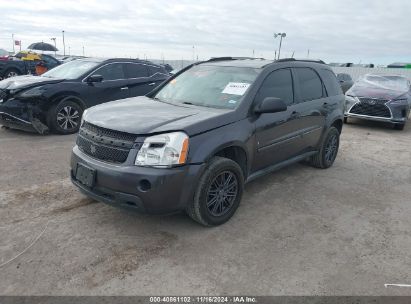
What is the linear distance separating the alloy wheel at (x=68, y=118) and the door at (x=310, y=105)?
15.7 ft

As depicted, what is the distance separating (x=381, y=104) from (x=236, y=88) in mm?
7303

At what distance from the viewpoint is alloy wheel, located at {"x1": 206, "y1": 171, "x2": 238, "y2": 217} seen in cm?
358

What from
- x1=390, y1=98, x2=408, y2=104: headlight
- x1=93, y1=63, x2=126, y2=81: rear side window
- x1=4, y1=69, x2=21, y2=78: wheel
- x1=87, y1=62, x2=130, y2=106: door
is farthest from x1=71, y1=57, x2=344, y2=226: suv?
x1=4, y1=69, x2=21, y2=78: wheel

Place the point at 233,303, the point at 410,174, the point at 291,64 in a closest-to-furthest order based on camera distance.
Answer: the point at 233,303 → the point at 291,64 → the point at 410,174

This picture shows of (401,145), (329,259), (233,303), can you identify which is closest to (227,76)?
(329,259)

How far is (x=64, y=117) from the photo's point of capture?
7.36 metres

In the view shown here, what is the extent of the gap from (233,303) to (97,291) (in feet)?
3.35

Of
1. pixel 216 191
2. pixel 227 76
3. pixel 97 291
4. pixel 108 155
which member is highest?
pixel 227 76

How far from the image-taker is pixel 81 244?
3262 millimetres

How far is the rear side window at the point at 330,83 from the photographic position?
18.5 ft

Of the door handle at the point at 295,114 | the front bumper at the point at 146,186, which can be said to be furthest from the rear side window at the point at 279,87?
the front bumper at the point at 146,186

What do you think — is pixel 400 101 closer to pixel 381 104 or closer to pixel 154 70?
pixel 381 104

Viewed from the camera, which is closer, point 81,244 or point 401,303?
point 401,303

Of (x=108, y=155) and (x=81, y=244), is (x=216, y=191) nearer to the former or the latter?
(x=108, y=155)
